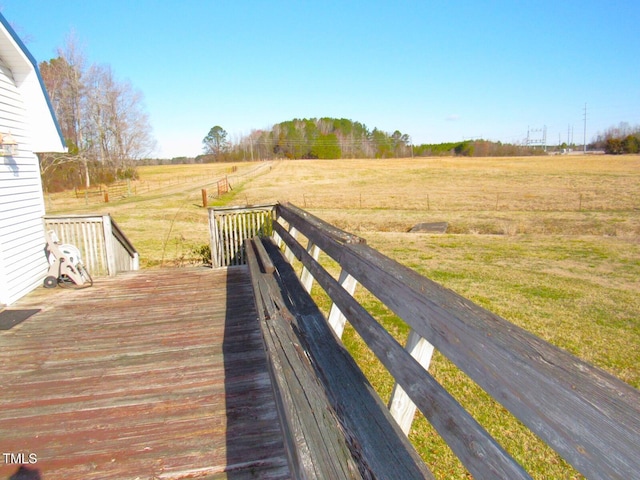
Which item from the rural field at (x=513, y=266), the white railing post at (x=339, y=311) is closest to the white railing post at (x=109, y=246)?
the rural field at (x=513, y=266)

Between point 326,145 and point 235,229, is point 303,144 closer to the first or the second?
point 326,145

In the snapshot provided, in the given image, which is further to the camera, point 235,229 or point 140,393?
point 235,229

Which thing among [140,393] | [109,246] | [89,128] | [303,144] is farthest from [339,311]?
[303,144]

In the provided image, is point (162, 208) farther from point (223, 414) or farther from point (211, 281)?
point (223, 414)

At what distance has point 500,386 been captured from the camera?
1.13 m

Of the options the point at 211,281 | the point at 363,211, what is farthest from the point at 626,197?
the point at 211,281

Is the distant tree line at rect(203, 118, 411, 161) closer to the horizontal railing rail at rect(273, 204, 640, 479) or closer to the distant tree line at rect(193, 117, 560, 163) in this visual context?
the distant tree line at rect(193, 117, 560, 163)

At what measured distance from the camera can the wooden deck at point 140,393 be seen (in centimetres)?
230

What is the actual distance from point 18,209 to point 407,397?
598 centimetres

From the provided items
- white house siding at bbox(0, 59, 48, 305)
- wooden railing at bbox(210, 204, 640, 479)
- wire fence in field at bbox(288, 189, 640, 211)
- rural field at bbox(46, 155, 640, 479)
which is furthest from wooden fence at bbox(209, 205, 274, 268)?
wire fence in field at bbox(288, 189, 640, 211)

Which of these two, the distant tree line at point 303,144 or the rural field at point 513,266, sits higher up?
the distant tree line at point 303,144

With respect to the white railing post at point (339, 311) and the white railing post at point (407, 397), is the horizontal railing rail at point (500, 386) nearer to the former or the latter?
the white railing post at point (407, 397)

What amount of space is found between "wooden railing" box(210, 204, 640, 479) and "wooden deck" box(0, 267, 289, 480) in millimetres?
1096

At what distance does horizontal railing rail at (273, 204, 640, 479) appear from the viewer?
2.75 feet
